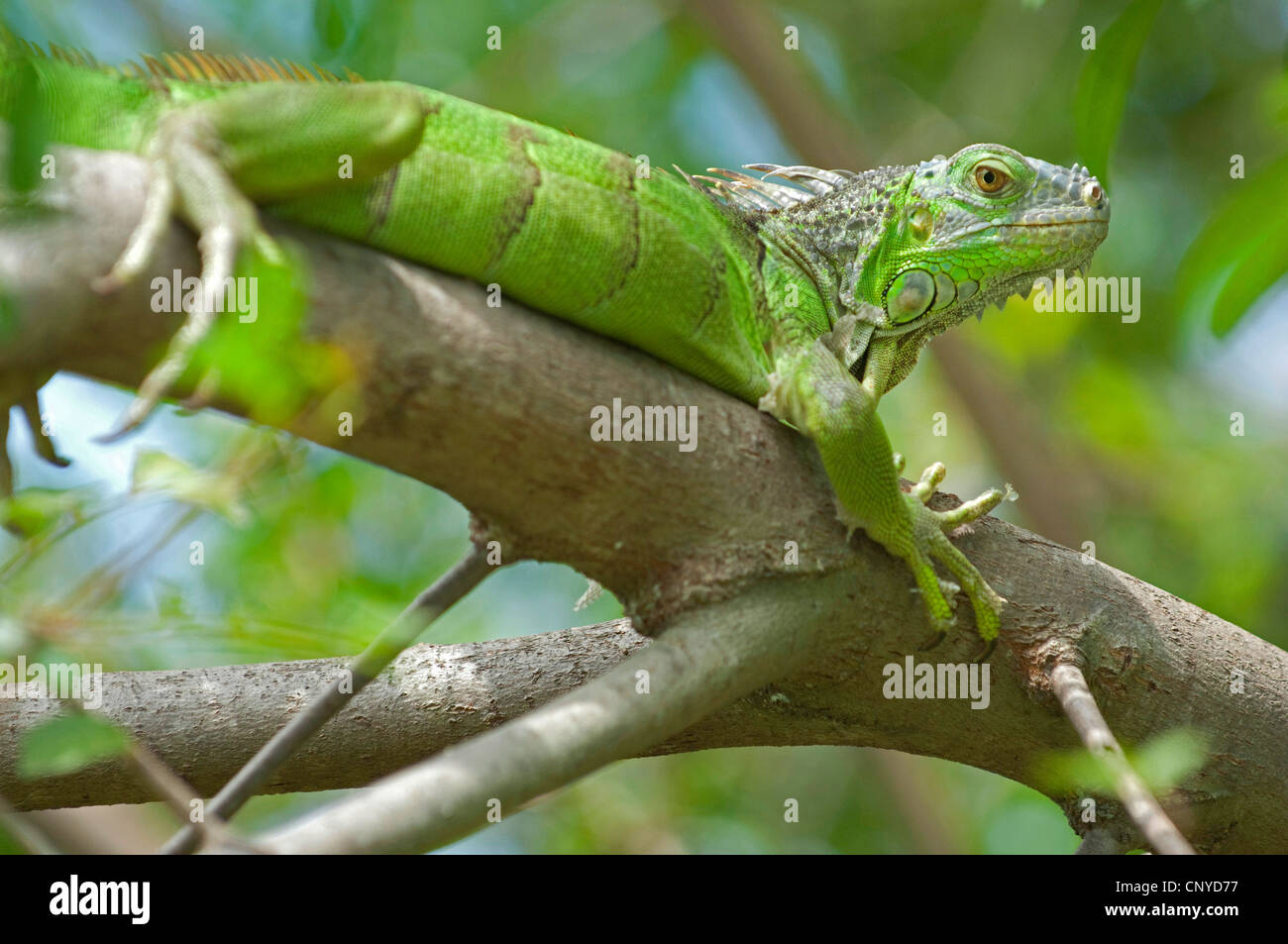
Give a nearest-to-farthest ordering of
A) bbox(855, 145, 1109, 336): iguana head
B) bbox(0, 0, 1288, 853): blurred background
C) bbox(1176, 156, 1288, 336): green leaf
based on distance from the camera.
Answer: bbox(1176, 156, 1288, 336): green leaf, bbox(855, 145, 1109, 336): iguana head, bbox(0, 0, 1288, 853): blurred background

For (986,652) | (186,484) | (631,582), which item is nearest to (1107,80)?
(986,652)

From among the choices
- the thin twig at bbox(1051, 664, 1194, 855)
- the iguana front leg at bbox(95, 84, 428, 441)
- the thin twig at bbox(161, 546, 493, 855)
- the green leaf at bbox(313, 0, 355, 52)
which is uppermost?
the green leaf at bbox(313, 0, 355, 52)

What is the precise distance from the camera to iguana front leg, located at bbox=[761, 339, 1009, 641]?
13.8 feet

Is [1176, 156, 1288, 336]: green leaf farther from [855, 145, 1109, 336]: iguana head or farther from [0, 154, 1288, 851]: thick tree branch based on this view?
[0, 154, 1288, 851]: thick tree branch

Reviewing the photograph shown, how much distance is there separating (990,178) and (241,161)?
3.21 meters

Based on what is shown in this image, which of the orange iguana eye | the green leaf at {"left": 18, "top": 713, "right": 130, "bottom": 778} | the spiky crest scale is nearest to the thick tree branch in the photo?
the green leaf at {"left": 18, "top": 713, "right": 130, "bottom": 778}

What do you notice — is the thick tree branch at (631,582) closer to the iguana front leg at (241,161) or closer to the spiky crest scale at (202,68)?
the iguana front leg at (241,161)

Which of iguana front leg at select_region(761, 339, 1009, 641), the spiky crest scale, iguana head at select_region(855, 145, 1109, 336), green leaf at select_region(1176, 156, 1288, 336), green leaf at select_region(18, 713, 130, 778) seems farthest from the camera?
iguana head at select_region(855, 145, 1109, 336)

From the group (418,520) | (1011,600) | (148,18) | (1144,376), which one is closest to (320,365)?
(1011,600)

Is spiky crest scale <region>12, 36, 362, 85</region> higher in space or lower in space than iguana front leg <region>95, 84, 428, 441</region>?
higher

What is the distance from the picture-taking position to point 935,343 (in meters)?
8.79

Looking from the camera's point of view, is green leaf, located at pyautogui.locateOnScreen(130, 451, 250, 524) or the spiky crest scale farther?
the spiky crest scale

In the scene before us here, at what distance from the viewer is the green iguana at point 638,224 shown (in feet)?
11.1

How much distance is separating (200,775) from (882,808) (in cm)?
881
